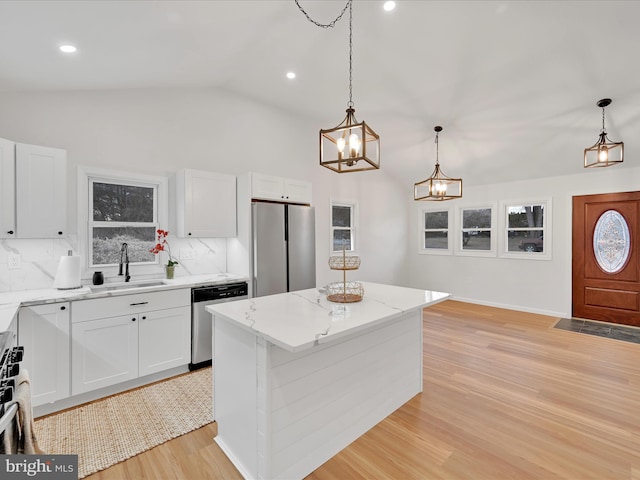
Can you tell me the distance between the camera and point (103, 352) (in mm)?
2580

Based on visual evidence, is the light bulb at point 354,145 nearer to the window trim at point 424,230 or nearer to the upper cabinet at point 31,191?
the upper cabinet at point 31,191

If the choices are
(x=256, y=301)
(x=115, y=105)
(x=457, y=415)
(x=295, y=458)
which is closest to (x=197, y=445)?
(x=295, y=458)

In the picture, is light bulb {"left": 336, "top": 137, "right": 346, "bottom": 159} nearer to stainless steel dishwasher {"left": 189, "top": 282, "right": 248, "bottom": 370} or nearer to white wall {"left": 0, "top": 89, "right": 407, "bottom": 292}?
stainless steel dishwasher {"left": 189, "top": 282, "right": 248, "bottom": 370}

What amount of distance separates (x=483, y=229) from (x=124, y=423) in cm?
613

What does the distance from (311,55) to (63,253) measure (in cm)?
317

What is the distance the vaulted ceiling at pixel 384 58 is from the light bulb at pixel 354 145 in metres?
1.45

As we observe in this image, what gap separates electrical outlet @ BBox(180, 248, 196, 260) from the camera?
3.72 meters

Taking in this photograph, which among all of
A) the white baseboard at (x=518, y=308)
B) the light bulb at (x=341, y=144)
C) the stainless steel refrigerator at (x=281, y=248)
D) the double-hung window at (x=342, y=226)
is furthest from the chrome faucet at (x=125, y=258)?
the white baseboard at (x=518, y=308)

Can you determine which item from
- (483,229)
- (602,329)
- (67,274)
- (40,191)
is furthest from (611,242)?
(40,191)

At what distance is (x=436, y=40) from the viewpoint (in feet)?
9.74

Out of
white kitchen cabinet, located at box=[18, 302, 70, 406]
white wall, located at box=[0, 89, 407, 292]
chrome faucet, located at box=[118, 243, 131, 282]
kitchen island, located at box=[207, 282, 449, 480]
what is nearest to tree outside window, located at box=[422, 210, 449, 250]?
white wall, located at box=[0, 89, 407, 292]

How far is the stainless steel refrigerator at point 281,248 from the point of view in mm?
3656

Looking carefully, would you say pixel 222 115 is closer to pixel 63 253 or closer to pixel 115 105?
pixel 115 105

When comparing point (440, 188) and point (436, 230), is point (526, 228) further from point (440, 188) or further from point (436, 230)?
point (440, 188)
